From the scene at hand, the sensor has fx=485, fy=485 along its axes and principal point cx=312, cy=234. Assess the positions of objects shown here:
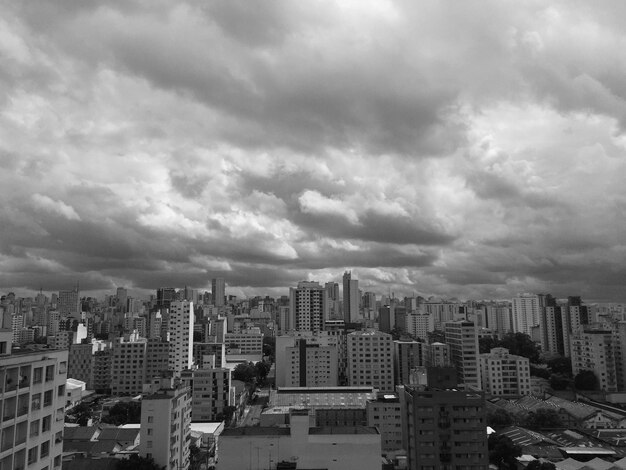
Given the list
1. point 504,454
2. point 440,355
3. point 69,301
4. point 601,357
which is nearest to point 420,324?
point 601,357

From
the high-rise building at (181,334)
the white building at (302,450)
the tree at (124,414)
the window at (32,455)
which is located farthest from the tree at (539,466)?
the high-rise building at (181,334)

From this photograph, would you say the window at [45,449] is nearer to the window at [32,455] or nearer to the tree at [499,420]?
the window at [32,455]

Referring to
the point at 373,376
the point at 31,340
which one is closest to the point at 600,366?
the point at 373,376

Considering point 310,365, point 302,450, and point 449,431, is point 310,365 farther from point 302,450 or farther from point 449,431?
point 302,450

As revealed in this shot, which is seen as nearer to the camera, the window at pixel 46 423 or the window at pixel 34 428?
the window at pixel 34 428

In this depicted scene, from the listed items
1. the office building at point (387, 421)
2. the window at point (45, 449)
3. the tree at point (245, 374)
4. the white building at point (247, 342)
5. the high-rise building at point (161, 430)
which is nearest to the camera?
the window at point (45, 449)
